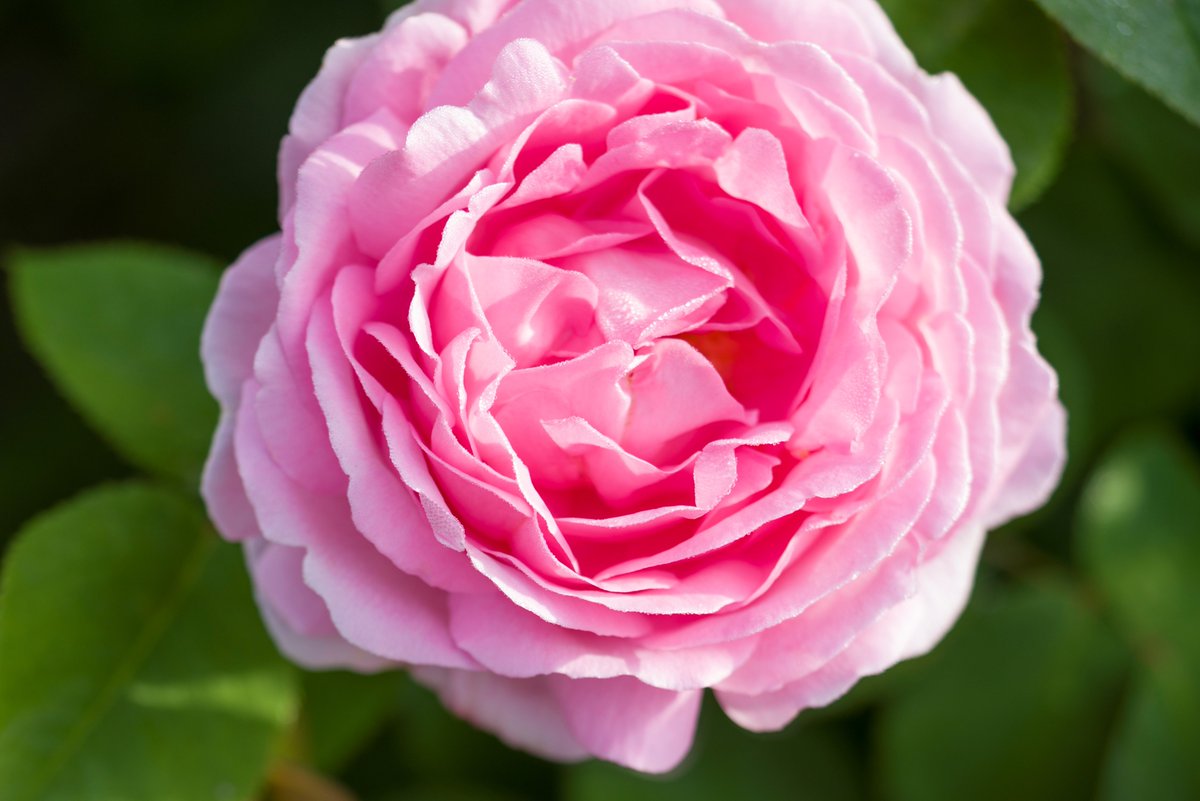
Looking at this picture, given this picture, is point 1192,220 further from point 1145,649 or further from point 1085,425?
point 1145,649

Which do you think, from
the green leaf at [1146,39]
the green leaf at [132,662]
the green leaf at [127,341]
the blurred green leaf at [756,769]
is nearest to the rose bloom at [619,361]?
the green leaf at [1146,39]

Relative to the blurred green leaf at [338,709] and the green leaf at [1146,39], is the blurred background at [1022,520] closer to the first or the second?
the blurred green leaf at [338,709]

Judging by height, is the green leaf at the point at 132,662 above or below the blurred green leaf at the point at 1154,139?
below

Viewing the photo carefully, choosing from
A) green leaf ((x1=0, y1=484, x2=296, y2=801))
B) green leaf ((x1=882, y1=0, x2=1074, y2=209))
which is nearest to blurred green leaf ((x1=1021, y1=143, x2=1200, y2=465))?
green leaf ((x1=882, y1=0, x2=1074, y2=209))

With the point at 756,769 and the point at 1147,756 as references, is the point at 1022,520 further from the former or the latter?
the point at 756,769

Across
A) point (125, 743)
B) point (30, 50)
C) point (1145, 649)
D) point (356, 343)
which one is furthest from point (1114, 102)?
point (30, 50)

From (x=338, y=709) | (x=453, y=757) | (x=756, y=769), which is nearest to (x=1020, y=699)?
(x=756, y=769)
